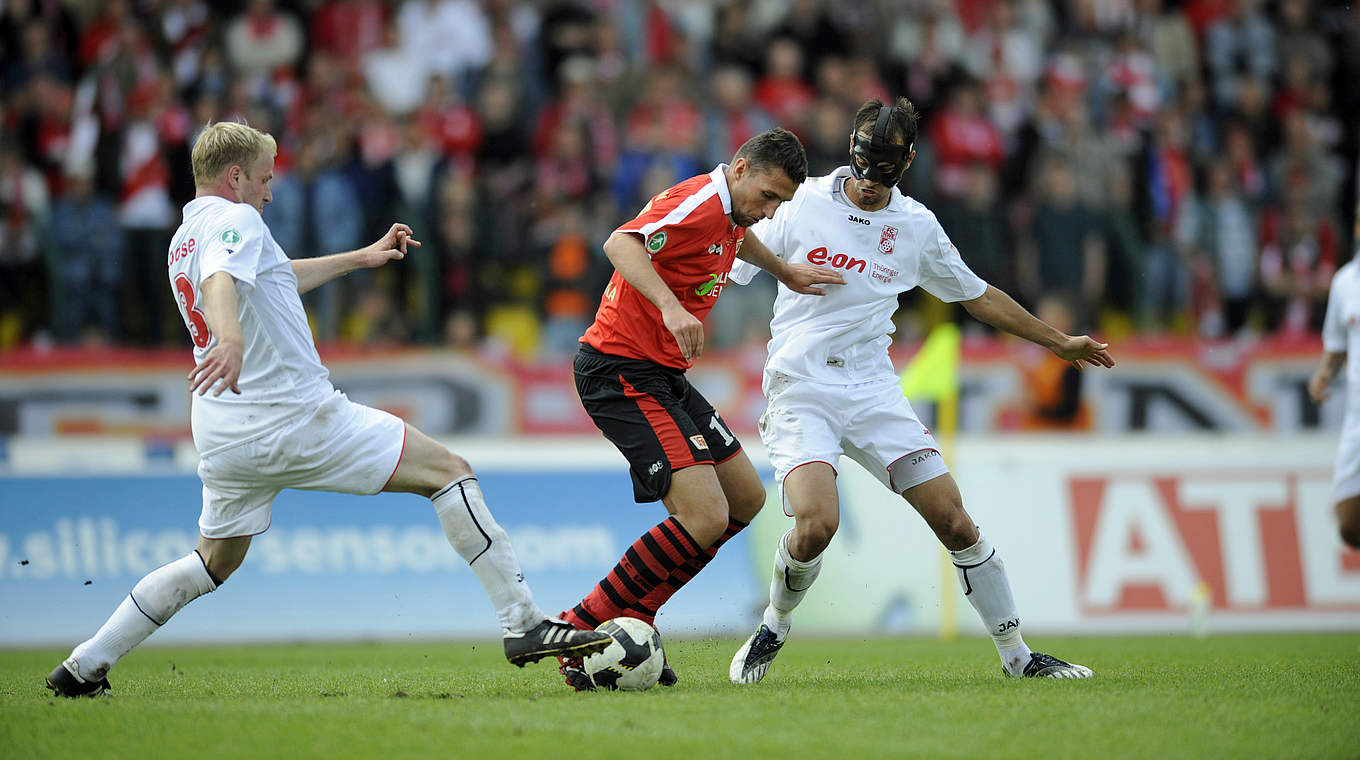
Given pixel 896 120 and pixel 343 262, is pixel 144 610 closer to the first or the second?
pixel 343 262

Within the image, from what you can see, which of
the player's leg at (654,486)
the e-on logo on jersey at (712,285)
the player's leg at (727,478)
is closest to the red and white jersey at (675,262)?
the e-on logo on jersey at (712,285)

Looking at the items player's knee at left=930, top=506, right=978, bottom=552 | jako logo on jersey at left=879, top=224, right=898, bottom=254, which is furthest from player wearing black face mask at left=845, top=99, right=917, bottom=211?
player's knee at left=930, top=506, right=978, bottom=552

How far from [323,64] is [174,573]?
10036 millimetres

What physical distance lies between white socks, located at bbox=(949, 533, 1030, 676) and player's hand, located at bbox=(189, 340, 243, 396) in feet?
11.2

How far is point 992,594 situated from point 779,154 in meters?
2.32

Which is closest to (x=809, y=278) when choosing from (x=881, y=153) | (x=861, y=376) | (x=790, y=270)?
(x=790, y=270)

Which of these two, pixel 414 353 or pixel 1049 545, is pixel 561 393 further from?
pixel 1049 545

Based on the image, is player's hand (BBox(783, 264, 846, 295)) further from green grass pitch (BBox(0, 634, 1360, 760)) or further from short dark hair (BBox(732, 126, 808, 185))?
green grass pitch (BBox(0, 634, 1360, 760))

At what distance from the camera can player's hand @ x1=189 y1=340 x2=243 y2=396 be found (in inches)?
209

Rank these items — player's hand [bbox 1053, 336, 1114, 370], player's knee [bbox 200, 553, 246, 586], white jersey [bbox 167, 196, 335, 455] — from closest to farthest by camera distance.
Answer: white jersey [bbox 167, 196, 335, 455] < player's knee [bbox 200, 553, 246, 586] < player's hand [bbox 1053, 336, 1114, 370]

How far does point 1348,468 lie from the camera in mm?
8359

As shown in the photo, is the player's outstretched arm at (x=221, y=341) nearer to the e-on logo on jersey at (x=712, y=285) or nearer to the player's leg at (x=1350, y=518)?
the e-on logo on jersey at (x=712, y=285)

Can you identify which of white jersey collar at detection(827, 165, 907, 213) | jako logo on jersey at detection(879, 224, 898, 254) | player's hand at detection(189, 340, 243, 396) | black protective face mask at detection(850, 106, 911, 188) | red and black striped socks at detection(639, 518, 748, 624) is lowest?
red and black striped socks at detection(639, 518, 748, 624)

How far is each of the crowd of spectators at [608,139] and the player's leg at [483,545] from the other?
7.56m
